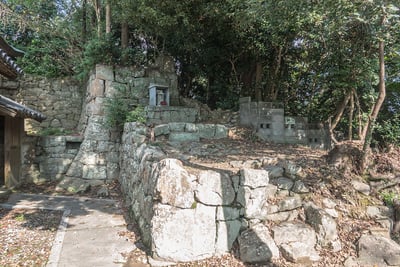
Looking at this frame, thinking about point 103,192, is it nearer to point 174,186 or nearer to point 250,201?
point 174,186

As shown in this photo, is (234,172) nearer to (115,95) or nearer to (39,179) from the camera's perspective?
(115,95)

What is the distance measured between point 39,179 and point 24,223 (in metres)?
3.61

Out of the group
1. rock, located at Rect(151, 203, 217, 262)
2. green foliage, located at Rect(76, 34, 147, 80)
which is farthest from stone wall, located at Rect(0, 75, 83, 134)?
rock, located at Rect(151, 203, 217, 262)

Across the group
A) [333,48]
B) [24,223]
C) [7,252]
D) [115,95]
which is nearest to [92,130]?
[115,95]

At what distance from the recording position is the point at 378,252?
3463mm

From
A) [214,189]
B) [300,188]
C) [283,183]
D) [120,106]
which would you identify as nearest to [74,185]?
[120,106]

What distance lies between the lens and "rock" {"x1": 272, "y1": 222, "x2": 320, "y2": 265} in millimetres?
3479

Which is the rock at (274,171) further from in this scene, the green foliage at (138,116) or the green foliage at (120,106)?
the green foliage at (120,106)

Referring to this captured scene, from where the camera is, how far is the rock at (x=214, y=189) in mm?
3547

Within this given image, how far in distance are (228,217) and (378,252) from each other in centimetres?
207

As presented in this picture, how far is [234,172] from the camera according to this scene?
384 centimetres

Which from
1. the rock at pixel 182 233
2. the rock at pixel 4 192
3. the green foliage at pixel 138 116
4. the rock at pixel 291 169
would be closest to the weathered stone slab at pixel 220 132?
the green foliage at pixel 138 116

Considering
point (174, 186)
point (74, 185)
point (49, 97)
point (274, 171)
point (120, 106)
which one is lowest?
point (74, 185)

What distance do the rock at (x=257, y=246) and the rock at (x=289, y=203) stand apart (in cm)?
47
